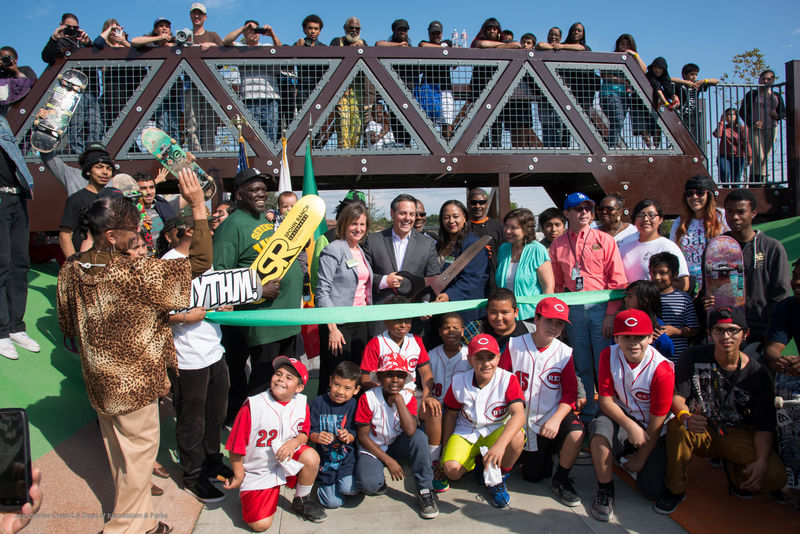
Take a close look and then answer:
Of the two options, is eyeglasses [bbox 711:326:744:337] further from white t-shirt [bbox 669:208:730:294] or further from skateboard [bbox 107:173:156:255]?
skateboard [bbox 107:173:156:255]

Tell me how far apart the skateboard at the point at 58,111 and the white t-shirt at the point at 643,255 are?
221 inches

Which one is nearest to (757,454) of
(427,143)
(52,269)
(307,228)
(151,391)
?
(307,228)

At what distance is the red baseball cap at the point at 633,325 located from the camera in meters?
3.30

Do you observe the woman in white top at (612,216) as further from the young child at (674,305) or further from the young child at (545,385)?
the young child at (545,385)

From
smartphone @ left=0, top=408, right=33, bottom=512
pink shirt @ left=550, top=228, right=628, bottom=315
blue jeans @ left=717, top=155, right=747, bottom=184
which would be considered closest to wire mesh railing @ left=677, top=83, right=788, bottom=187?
blue jeans @ left=717, top=155, right=747, bottom=184

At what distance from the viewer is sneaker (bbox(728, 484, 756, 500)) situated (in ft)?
10.7

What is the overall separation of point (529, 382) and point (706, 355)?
1160 millimetres

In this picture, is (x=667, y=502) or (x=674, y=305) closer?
(x=667, y=502)

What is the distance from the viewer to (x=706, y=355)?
338 cm

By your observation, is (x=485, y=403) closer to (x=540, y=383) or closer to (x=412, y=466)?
(x=540, y=383)

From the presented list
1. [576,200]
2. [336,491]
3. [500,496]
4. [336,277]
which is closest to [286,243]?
[336,277]

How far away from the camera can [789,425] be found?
311 centimetres

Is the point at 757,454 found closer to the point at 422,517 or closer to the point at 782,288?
the point at 782,288

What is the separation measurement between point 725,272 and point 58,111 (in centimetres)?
653
